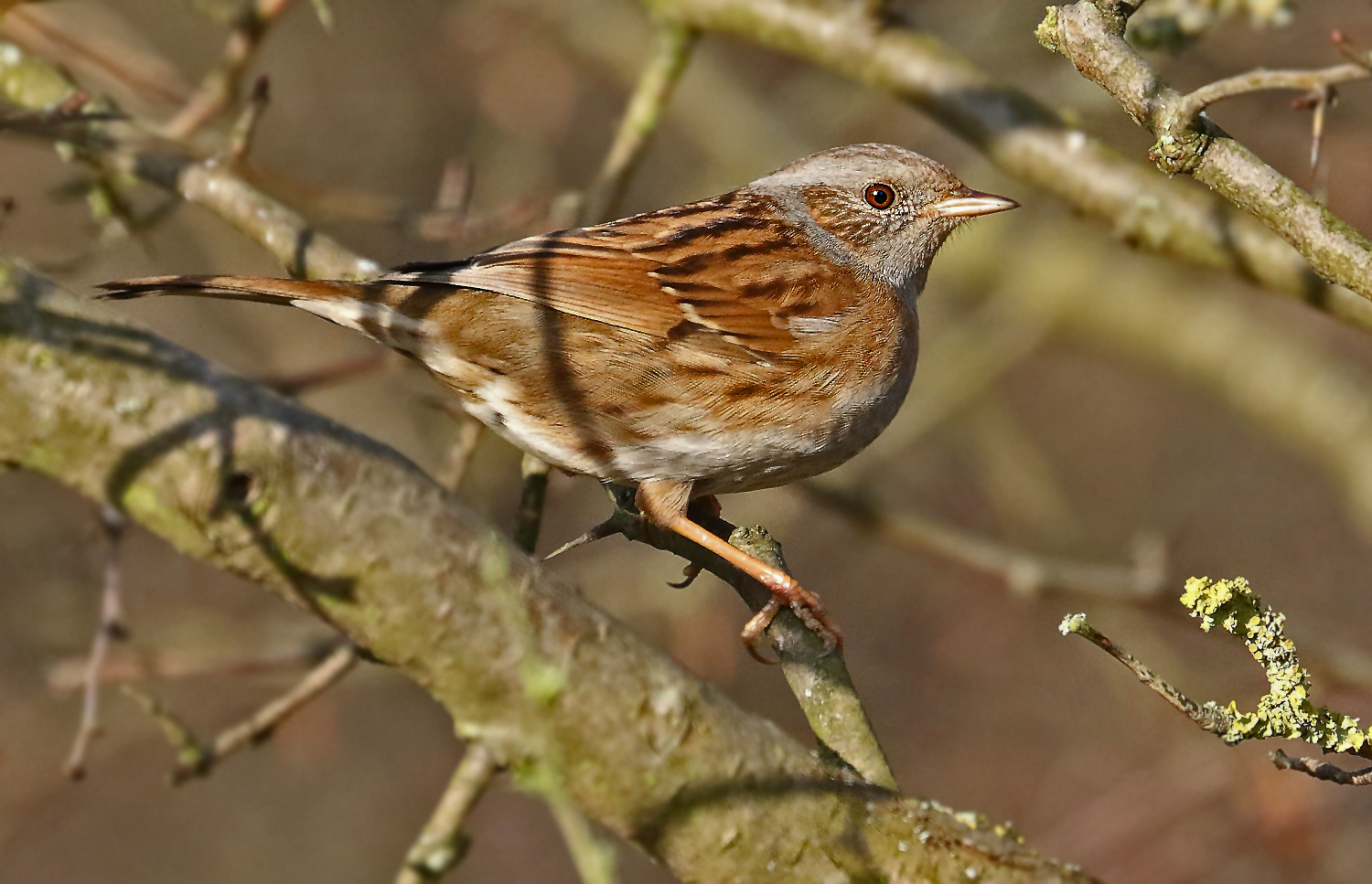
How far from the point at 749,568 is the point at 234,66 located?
Result: 7.06 feet

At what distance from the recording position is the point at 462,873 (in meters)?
8.06

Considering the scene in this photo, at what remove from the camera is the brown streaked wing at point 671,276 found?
340cm

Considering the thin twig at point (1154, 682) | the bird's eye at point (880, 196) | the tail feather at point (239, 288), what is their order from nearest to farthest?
the thin twig at point (1154, 682) → the tail feather at point (239, 288) → the bird's eye at point (880, 196)

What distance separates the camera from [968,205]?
4.00m

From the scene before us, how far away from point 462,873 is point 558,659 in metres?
6.04

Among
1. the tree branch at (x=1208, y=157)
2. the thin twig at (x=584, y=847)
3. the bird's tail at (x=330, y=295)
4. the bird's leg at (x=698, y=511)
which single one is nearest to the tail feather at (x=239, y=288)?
the bird's tail at (x=330, y=295)

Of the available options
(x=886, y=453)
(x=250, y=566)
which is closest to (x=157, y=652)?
(x=250, y=566)

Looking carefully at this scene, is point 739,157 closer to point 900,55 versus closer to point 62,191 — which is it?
point 900,55

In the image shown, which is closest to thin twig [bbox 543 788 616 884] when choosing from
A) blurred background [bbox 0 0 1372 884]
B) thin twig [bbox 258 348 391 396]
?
blurred background [bbox 0 0 1372 884]

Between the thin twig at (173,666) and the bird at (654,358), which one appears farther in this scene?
the thin twig at (173,666)

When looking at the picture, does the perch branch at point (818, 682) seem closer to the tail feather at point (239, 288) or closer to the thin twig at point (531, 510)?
the thin twig at point (531, 510)

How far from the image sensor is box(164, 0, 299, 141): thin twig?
3.98 m

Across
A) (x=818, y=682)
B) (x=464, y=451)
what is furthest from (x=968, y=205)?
(x=818, y=682)

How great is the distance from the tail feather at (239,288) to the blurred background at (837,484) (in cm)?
86
